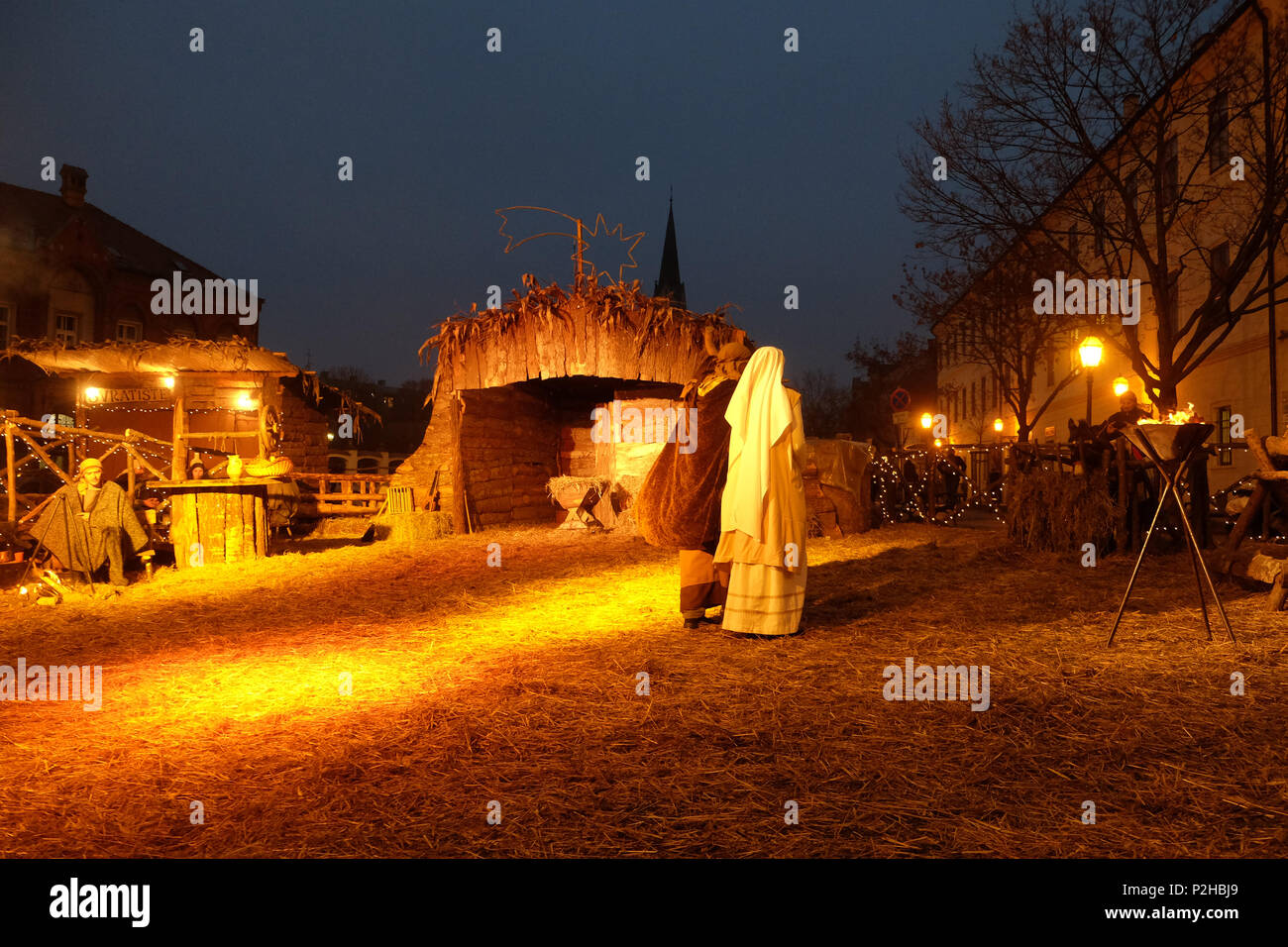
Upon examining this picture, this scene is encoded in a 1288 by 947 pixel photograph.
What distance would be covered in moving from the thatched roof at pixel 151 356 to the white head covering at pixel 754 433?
37.0ft

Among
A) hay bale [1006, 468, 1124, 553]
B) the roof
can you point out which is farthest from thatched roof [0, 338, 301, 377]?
the roof

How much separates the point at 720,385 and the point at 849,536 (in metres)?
7.35

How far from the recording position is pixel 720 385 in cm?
625

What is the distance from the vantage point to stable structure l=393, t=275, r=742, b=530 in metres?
12.3

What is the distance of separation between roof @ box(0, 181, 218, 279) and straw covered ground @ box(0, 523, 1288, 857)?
1240 inches

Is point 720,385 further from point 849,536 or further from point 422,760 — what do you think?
point 849,536

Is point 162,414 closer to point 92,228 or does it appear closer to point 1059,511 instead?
point 92,228

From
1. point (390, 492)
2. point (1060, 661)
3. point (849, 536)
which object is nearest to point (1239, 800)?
point (1060, 661)

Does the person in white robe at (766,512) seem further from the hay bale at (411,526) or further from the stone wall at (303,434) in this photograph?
the stone wall at (303,434)

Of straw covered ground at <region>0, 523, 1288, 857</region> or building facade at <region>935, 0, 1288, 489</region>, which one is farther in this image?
building facade at <region>935, 0, 1288, 489</region>

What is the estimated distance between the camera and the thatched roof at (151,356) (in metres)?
14.0

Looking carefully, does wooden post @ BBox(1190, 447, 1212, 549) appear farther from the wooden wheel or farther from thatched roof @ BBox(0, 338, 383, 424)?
thatched roof @ BBox(0, 338, 383, 424)

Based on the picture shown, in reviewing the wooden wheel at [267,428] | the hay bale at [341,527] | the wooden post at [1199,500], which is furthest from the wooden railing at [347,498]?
the wooden post at [1199,500]

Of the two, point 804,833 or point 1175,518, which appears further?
point 1175,518
